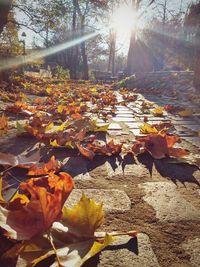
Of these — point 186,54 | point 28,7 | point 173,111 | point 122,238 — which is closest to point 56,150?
point 122,238

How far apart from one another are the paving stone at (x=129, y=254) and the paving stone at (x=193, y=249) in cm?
13

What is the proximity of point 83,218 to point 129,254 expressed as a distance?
0.69 ft

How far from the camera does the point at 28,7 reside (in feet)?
35.8

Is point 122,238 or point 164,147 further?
point 164,147

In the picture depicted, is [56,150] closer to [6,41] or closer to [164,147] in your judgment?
[164,147]

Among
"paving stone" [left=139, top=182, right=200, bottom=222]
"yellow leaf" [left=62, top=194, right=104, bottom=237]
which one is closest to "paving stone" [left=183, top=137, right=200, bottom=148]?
"paving stone" [left=139, top=182, right=200, bottom=222]

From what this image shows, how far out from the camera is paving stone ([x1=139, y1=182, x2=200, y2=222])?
1.26 meters

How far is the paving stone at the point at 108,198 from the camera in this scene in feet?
4.36

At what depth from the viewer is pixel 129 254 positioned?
3.18 ft

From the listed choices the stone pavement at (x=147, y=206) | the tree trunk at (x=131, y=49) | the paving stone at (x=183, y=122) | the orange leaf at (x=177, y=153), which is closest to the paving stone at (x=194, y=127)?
the paving stone at (x=183, y=122)

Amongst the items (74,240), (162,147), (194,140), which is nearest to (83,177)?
(162,147)

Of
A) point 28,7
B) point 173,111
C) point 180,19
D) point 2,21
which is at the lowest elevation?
point 173,111

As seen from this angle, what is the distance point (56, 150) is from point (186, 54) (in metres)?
23.7

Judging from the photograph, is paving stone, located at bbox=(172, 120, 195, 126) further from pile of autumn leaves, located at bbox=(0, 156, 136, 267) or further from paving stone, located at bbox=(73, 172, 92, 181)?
pile of autumn leaves, located at bbox=(0, 156, 136, 267)
